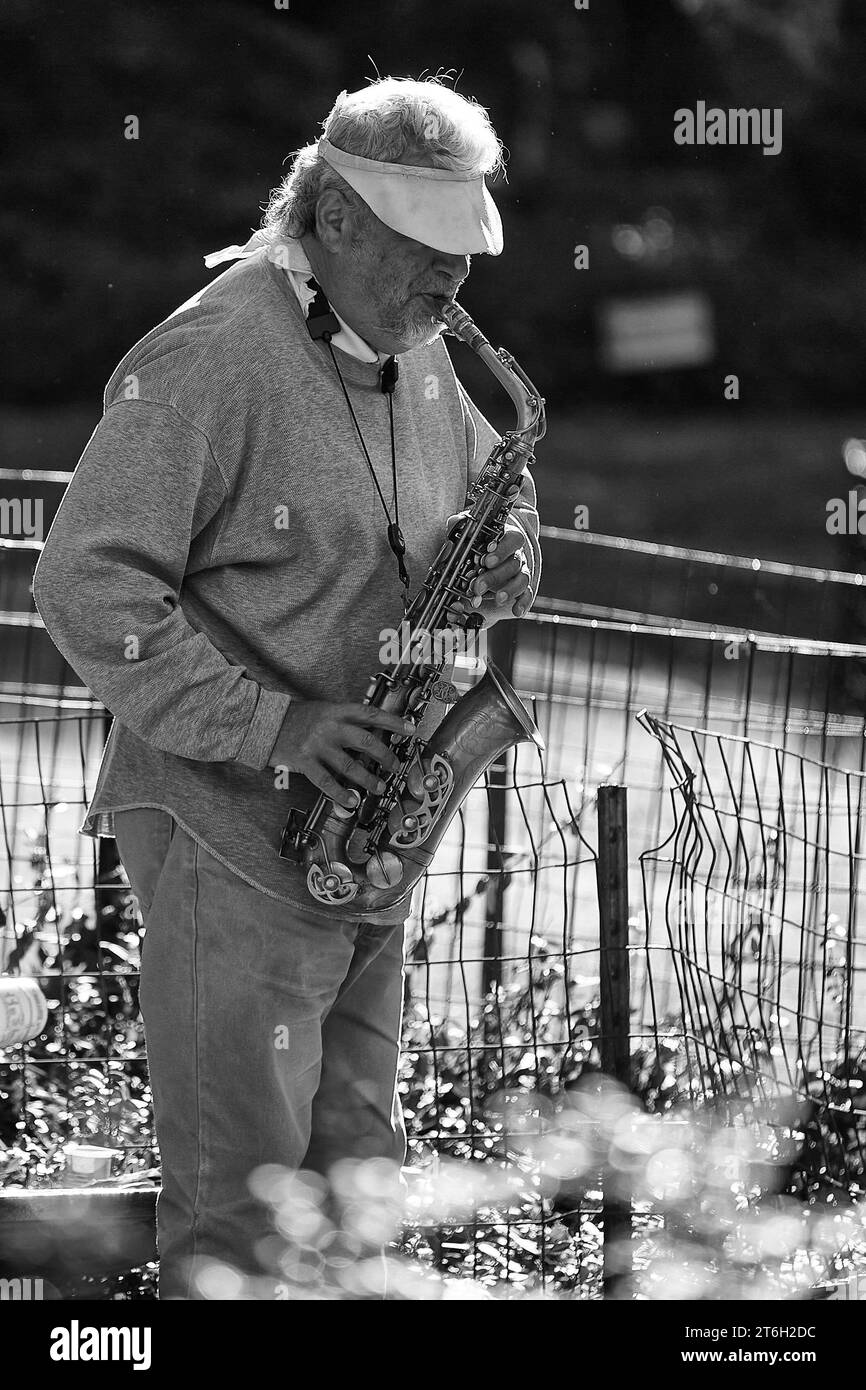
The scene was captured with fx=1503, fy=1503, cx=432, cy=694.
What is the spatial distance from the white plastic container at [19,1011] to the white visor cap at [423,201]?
181 cm

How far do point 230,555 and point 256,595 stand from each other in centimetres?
8

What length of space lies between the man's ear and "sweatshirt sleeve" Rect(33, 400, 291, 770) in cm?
39

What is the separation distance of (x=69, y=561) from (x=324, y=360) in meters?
0.52

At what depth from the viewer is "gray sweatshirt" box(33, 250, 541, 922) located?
2143 millimetres

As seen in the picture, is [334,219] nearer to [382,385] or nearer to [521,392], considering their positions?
[382,385]

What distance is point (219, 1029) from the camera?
2250 mm

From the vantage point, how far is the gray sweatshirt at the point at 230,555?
2143 mm

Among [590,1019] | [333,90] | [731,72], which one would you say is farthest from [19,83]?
[590,1019]

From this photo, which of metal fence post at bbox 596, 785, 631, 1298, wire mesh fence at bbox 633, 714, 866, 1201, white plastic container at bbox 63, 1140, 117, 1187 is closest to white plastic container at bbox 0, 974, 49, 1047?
white plastic container at bbox 63, 1140, 117, 1187

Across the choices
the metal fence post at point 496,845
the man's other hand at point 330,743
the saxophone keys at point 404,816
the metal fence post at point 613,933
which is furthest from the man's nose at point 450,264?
the metal fence post at point 496,845

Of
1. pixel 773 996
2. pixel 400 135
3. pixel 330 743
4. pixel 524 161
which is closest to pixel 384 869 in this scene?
pixel 330 743

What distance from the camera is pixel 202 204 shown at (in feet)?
42.8

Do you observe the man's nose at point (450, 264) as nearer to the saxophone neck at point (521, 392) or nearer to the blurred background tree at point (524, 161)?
the saxophone neck at point (521, 392)
